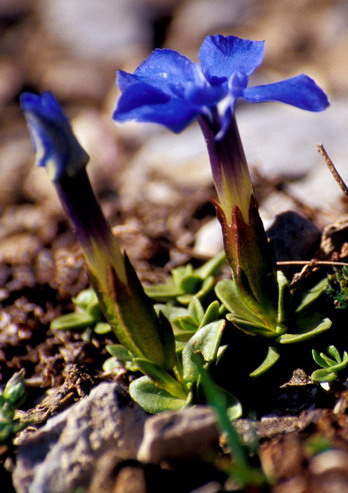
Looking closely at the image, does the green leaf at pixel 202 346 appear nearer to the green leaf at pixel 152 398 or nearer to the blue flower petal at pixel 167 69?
the green leaf at pixel 152 398

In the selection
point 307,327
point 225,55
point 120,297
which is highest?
point 225,55

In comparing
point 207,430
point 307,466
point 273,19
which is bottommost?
point 307,466

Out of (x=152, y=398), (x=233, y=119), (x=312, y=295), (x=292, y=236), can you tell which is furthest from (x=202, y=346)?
(x=233, y=119)

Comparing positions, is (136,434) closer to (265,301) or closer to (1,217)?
(265,301)

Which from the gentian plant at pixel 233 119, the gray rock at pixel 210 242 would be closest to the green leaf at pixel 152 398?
the gentian plant at pixel 233 119

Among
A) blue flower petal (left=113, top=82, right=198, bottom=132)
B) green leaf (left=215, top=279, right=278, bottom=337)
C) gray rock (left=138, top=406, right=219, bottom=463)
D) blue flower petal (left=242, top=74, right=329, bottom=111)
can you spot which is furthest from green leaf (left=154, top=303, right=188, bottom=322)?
blue flower petal (left=242, top=74, right=329, bottom=111)

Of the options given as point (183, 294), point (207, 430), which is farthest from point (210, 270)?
point (207, 430)

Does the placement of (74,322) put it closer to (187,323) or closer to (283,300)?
(187,323)
